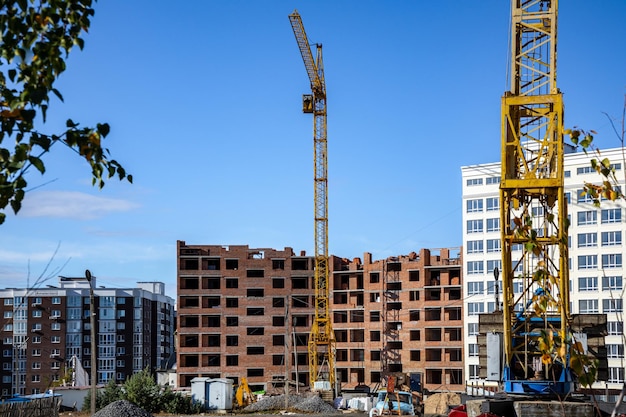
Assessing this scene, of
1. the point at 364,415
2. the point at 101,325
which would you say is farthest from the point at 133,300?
the point at 364,415

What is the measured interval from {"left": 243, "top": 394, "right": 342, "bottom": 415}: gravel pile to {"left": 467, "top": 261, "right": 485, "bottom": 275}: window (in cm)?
3737

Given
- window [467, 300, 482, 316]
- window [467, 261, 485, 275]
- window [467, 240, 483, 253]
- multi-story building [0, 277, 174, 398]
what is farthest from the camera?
multi-story building [0, 277, 174, 398]

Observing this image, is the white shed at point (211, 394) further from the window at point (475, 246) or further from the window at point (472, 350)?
the window at point (475, 246)

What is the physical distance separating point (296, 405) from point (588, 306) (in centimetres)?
4258

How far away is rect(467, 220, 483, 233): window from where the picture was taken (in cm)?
10069

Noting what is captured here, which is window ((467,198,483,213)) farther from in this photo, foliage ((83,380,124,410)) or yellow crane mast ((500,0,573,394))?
yellow crane mast ((500,0,573,394))

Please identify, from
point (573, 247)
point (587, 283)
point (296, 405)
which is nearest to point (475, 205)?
point (573, 247)

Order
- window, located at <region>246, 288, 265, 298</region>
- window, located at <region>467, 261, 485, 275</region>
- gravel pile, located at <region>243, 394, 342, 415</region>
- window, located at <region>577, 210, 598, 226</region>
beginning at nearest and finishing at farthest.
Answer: gravel pile, located at <region>243, 394, 342, 415</region>, window, located at <region>577, 210, 598, 226</region>, window, located at <region>467, 261, 485, 275</region>, window, located at <region>246, 288, 265, 298</region>

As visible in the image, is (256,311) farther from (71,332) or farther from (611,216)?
(611,216)

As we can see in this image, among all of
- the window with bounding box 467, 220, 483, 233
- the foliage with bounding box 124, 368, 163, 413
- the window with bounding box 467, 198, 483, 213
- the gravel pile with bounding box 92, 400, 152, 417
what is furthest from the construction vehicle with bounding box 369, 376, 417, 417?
the window with bounding box 467, 198, 483, 213

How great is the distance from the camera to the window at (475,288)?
98125 mm

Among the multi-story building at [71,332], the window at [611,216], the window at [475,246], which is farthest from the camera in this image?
the multi-story building at [71,332]

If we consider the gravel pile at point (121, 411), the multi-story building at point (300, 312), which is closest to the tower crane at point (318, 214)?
the multi-story building at point (300, 312)

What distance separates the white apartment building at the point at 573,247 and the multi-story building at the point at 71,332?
54118 mm
